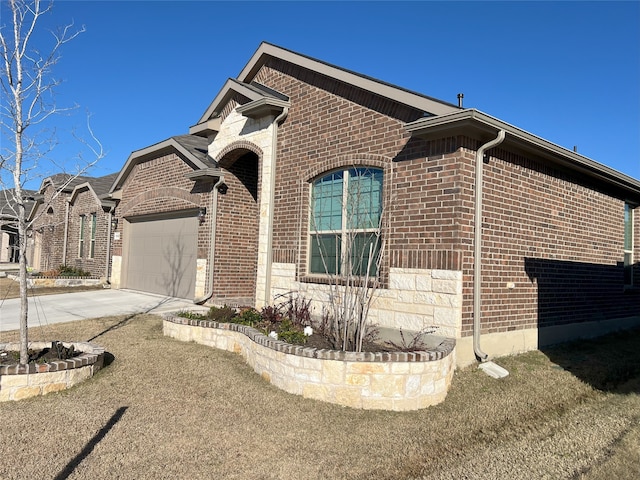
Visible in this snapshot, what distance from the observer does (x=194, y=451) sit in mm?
4207

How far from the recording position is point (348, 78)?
8484mm

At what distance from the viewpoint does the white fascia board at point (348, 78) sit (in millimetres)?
7027

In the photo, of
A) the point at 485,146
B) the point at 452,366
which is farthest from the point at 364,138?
the point at 452,366

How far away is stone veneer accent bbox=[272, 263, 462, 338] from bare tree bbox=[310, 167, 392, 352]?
0.26m

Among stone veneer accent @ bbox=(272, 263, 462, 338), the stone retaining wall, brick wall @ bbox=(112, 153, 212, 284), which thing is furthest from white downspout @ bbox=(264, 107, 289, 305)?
the stone retaining wall

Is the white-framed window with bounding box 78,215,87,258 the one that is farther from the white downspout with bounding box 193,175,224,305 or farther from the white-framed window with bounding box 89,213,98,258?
the white downspout with bounding box 193,175,224,305

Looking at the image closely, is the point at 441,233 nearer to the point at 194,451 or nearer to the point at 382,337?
the point at 382,337

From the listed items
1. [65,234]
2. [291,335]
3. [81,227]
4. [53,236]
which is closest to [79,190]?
[81,227]

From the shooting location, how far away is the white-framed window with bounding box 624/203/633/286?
11.9m

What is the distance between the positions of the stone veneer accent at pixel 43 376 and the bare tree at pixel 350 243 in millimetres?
3258

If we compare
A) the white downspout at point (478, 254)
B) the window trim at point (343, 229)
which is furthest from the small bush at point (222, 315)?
the white downspout at point (478, 254)

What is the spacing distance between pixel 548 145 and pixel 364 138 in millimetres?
3004

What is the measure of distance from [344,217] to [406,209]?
4.78 ft

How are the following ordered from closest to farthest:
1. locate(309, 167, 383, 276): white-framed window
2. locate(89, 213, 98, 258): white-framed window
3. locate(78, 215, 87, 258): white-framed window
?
1. locate(309, 167, 383, 276): white-framed window
2. locate(89, 213, 98, 258): white-framed window
3. locate(78, 215, 87, 258): white-framed window
